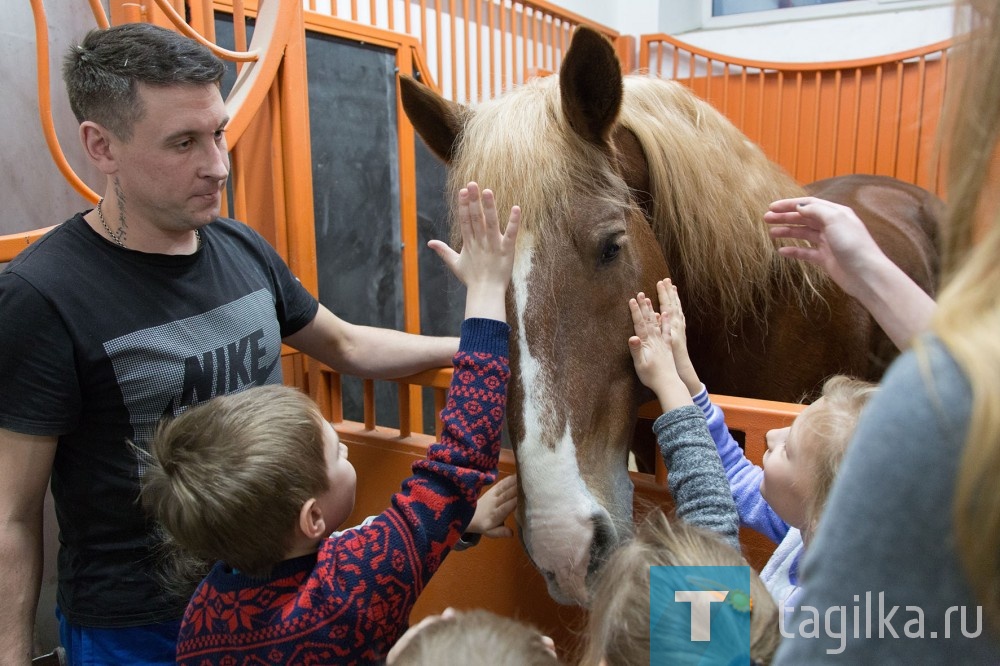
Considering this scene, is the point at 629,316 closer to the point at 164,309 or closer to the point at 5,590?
the point at 164,309

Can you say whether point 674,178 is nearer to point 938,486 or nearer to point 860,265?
point 860,265

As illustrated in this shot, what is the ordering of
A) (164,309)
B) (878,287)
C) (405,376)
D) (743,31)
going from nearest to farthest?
(878,287) → (164,309) → (405,376) → (743,31)

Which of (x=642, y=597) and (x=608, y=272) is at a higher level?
(x=608, y=272)

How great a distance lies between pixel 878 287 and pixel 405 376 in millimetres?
797

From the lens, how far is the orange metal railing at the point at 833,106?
3363 mm

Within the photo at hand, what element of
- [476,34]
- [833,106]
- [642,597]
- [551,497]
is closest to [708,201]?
[551,497]

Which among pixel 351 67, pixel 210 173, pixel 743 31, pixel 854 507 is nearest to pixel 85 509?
pixel 210 173

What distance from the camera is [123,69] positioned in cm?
97

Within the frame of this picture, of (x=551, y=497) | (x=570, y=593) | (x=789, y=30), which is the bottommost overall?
(x=570, y=593)

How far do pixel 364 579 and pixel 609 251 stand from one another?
0.55 m

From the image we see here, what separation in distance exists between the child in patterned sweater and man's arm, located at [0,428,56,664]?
28 cm

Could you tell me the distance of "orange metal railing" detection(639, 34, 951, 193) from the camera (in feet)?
11.0

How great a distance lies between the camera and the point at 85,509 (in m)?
1.00
